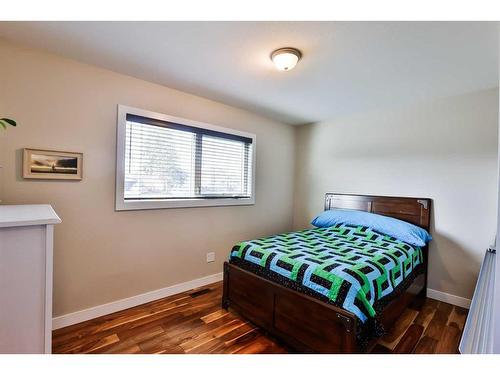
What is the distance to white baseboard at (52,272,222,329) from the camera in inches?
79.4

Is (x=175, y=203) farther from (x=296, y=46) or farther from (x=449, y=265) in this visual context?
(x=449, y=265)

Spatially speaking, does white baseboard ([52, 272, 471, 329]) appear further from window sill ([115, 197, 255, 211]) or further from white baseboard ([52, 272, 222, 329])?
window sill ([115, 197, 255, 211])

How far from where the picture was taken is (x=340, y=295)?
154 centimetres

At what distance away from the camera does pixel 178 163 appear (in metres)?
2.71

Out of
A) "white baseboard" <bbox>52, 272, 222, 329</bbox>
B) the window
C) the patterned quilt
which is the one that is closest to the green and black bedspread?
the patterned quilt

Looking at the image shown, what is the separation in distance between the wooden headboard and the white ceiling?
120cm

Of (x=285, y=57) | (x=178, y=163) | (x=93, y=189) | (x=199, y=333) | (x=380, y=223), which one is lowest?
(x=199, y=333)

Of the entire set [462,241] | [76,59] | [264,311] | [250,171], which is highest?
[76,59]

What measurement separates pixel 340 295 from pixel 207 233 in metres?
1.79

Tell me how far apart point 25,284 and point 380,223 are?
9.88 ft

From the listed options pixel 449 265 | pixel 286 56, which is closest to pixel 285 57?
pixel 286 56

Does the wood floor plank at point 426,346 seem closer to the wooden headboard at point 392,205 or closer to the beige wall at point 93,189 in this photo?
the wooden headboard at point 392,205
